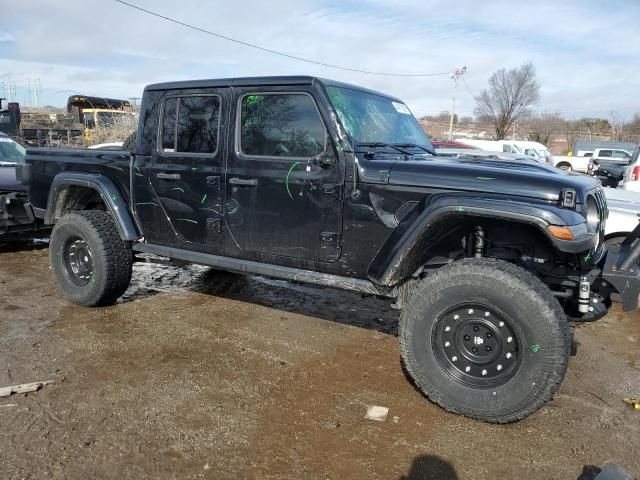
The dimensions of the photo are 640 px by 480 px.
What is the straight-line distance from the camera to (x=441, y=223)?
121 inches

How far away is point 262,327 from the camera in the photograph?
455 cm

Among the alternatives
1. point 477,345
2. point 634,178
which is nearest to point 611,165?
point 634,178

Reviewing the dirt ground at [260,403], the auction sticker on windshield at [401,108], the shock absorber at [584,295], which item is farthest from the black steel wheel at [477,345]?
the auction sticker on windshield at [401,108]

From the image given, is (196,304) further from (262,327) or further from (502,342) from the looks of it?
(502,342)

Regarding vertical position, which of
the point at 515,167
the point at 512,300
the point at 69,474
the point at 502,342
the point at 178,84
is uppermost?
the point at 178,84

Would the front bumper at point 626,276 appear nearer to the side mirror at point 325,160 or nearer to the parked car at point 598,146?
the side mirror at point 325,160

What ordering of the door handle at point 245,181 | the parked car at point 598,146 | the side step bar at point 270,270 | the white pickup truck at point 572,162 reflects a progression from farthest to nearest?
the parked car at point 598,146, the white pickup truck at point 572,162, the door handle at point 245,181, the side step bar at point 270,270

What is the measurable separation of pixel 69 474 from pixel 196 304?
2681mm

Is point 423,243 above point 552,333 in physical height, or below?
above

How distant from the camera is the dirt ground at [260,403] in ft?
8.55

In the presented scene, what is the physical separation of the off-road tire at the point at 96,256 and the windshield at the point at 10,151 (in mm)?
3859

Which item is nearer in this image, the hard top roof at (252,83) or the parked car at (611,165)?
the hard top roof at (252,83)

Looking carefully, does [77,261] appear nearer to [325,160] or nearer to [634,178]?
[325,160]

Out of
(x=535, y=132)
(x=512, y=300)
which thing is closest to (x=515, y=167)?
(x=512, y=300)
